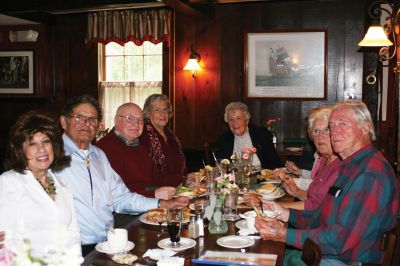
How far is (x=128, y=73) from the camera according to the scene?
6930 millimetres

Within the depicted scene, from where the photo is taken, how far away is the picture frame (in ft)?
23.9

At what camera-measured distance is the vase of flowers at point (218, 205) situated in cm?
222

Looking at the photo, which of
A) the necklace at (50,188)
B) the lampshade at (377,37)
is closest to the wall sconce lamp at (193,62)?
the lampshade at (377,37)

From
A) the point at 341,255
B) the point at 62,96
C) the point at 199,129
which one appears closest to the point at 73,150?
the point at 341,255

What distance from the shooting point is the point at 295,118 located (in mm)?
→ 6094

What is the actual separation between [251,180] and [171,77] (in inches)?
126

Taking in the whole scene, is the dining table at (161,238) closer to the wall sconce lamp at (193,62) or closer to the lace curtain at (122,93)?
the wall sconce lamp at (193,62)

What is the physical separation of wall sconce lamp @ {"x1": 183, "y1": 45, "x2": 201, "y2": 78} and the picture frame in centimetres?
268

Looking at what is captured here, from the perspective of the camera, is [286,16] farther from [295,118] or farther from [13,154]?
[13,154]

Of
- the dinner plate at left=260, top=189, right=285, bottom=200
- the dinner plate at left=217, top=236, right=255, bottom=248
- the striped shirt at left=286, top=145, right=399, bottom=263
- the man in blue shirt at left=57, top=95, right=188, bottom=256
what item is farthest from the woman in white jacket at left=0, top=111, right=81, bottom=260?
the dinner plate at left=260, top=189, right=285, bottom=200

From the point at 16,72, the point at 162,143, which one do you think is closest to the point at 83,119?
the point at 162,143

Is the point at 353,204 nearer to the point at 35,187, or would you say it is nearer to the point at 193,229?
the point at 193,229

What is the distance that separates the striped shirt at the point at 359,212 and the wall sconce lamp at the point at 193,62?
4230mm

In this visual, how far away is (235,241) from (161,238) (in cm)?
34
